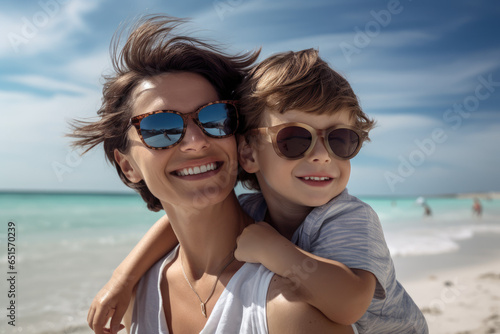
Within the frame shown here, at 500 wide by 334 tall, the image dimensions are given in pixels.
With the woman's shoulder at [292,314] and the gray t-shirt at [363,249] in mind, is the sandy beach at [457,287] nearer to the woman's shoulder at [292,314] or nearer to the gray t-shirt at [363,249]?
the gray t-shirt at [363,249]

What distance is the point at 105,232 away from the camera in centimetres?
1848

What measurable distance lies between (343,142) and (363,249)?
56cm

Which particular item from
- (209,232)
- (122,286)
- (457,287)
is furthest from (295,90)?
(457,287)

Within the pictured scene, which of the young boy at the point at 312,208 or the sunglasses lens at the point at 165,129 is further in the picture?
the sunglasses lens at the point at 165,129

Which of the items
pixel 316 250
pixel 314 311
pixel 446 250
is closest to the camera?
pixel 314 311

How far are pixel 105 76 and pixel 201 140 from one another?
0.96 meters

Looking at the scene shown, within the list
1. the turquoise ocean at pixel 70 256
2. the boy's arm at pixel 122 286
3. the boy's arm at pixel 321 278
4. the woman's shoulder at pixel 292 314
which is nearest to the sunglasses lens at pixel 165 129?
the boy's arm at pixel 321 278

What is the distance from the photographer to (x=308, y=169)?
2.15 metres

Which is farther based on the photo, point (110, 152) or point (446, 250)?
point (446, 250)

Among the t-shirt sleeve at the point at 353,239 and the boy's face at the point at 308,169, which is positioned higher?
the boy's face at the point at 308,169

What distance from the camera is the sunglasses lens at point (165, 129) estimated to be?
6.91ft

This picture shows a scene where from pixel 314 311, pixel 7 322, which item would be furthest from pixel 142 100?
pixel 7 322

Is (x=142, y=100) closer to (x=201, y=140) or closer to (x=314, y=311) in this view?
(x=201, y=140)

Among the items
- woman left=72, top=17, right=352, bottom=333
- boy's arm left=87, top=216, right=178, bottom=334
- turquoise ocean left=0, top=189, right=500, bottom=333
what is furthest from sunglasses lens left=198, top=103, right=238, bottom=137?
turquoise ocean left=0, top=189, right=500, bottom=333
